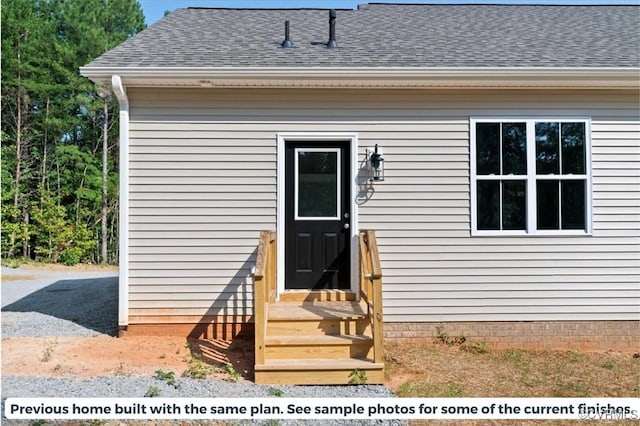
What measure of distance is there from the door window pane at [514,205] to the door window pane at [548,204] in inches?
7.7

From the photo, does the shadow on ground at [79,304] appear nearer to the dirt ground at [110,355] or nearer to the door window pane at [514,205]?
the dirt ground at [110,355]

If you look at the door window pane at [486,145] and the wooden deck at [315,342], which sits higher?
the door window pane at [486,145]

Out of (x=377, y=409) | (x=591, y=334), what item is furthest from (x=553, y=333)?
(x=377, y=409)

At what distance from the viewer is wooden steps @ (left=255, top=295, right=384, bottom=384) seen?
3748 mm

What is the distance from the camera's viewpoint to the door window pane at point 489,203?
17.0 feet

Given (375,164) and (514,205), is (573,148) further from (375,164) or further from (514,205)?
(375,164)

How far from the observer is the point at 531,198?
5.12 meters

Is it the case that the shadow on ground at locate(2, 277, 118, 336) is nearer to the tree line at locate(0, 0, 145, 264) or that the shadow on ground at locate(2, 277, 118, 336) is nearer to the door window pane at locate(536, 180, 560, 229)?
the door window pane at locate(536, 180, 560, 229)

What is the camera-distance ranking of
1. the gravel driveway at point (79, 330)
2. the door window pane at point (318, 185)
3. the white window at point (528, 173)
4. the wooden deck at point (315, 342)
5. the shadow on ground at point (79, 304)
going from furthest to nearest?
the shadow on ground at point (79, 304) → the door window pane at point (318, 185) → the white window at point (528, 173) → the wooden deck at point (315, 342) → the gravel driveway at point (79, 330)

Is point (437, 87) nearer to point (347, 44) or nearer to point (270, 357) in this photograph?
point (347, 44)

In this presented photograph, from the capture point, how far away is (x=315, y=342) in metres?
3.94

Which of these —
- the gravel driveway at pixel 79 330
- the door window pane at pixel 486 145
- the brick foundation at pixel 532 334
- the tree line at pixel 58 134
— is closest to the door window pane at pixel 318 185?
the brick foundation at pixel 532 334

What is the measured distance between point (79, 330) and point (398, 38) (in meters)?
5.84

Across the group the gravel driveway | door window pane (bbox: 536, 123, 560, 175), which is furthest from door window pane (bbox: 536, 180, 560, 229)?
the gravel driveway
